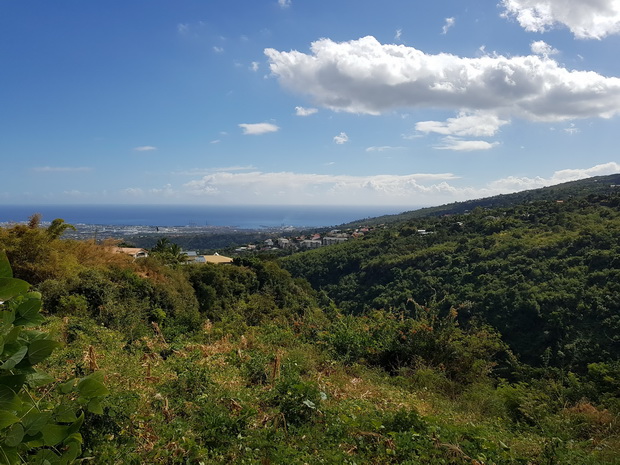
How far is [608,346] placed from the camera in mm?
14672

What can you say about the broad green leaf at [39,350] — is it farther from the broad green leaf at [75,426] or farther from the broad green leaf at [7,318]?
the broad green leaf at [75,426]

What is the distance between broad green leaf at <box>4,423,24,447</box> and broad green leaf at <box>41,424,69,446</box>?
7 centimetres

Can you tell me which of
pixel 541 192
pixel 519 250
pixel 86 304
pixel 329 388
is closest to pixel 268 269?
pixel 86 304

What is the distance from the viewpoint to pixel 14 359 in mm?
794

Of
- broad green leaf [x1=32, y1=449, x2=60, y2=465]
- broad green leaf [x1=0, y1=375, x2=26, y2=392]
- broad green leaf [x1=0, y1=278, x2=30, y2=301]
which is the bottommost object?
broad green leaf [x1=32, y1=449, x2=60, y2=465]

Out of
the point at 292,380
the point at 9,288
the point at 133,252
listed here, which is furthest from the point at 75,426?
the point at 133,252

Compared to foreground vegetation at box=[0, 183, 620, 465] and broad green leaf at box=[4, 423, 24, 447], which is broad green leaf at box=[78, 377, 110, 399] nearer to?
broad green leaf at box=[4, 423, 24, 447]

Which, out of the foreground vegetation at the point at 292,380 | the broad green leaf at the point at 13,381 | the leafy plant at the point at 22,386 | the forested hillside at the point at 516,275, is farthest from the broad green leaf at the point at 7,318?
the forested hillside at the point at 516,275

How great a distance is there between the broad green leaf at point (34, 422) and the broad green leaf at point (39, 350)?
0.12 meters

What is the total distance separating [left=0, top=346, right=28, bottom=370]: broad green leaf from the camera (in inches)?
30.7

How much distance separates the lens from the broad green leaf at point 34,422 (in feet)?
2.72

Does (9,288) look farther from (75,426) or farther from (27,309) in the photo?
(75,426)

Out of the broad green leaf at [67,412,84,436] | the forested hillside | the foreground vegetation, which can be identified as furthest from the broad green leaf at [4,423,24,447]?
the forested hillside

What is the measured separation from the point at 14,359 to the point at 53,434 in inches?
8.9
